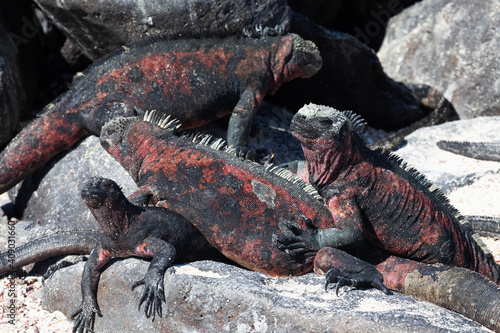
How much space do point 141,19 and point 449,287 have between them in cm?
356

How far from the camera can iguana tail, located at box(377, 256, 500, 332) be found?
3643 mm

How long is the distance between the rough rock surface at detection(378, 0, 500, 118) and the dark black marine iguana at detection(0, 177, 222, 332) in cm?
493

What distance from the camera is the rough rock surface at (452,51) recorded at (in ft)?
26.1

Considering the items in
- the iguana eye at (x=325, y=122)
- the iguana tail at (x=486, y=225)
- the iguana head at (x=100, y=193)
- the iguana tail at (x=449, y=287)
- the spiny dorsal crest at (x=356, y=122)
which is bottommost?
the iguana tail at (x=486, y=225)

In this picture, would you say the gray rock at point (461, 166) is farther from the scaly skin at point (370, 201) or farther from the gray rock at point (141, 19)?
the gray rock at point (141, 19)

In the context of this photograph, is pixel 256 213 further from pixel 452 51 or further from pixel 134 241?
pixel 452 51

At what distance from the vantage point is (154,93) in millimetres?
5566

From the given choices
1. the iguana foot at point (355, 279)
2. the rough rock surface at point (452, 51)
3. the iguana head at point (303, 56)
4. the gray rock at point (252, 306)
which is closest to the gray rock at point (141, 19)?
the iguana head at point (303, 56)

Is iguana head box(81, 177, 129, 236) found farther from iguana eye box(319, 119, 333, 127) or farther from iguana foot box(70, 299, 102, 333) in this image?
iguana eye box(319, 119, 333, 127)

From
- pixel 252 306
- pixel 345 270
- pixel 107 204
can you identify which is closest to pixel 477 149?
pixel 345 270

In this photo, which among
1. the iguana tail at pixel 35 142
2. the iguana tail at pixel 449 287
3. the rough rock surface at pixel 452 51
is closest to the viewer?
the iguana tail at pixel 449 287

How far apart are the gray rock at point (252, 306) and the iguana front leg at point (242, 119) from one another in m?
1.79

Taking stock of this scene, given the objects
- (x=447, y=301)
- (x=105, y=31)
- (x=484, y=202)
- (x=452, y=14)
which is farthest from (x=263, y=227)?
(x=452, y=14)

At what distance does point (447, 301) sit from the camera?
150 inches
